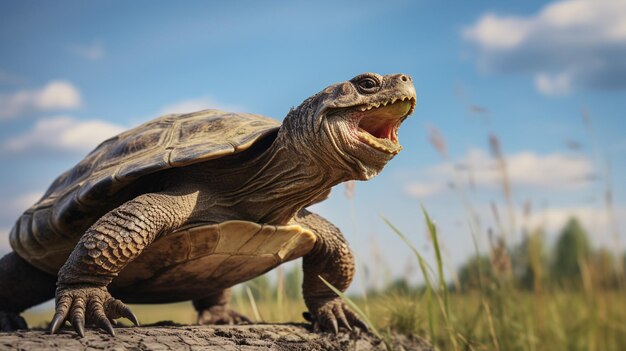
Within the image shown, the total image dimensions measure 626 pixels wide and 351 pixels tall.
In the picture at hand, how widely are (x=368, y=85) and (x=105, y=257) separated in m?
1.95

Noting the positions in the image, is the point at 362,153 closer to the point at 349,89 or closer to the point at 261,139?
the point at 349,89

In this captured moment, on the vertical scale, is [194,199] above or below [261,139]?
below

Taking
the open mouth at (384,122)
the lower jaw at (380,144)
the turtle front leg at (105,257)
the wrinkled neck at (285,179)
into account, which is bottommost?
the turtle front leg at (105,257)

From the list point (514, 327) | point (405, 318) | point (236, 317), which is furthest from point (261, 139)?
point (514, 327)

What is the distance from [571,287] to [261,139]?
5434 mm

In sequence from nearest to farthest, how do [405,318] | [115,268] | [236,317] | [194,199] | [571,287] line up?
[115,268] → [194,199] → [405,318] → [236,317] → [571,287]

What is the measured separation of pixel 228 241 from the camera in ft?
13.3

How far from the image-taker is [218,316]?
5.84 metres

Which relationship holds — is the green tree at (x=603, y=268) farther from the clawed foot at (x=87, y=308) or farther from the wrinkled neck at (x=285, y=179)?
the clawed foot at (x=87, y=308)

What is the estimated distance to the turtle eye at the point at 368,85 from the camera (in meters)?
3.71

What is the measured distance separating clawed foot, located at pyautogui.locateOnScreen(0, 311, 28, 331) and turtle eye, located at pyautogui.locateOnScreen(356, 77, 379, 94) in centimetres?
344

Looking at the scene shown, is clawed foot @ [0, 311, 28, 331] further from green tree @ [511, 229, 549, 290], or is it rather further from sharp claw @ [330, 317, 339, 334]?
green tree @ [511, 229, 549, 290]

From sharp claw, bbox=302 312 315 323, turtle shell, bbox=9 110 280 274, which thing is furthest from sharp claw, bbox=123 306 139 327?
sharp claw, bbox=302 312 315 323

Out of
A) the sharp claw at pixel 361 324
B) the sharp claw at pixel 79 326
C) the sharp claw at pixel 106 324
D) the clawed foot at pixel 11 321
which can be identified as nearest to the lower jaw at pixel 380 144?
the sharp claw at pixel 361 324
